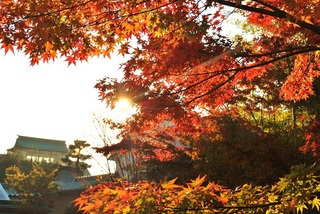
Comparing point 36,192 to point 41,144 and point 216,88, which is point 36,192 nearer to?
point 216,88

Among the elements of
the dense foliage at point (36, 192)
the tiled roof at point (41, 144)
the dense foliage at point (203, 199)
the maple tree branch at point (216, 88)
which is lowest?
the dense foliage at point (203, 199)

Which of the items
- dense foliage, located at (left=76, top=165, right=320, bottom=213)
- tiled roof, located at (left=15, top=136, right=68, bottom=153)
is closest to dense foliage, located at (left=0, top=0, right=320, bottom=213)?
dense foliage, located at (left=76, top=165, right=320, bottom=213)

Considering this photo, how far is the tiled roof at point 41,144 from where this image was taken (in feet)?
196

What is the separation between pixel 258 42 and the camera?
8695 mm

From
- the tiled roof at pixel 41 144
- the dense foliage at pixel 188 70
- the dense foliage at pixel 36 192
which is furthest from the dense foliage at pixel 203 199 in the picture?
the tiled roof at pixel 41 144

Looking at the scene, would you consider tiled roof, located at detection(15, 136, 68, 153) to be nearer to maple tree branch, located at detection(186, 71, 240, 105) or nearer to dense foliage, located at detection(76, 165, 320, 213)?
maple tree branch, located at detection(186, 71, 240, 105)

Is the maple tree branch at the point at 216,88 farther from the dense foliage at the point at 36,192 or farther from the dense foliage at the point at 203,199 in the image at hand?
the dense foliage at the point at 36,192

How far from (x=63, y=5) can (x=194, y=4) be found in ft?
5.52

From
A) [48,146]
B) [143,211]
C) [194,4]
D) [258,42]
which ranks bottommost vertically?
[143,211]

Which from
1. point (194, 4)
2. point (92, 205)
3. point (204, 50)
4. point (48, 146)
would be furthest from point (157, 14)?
point (48, 146)

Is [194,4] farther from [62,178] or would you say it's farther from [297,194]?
[62,178]

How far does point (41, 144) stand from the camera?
62.2m

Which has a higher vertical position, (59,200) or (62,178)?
(62,178)

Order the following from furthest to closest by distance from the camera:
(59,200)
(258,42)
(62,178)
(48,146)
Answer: (48,146) < (62,178) < (59,200) < (258,42)
